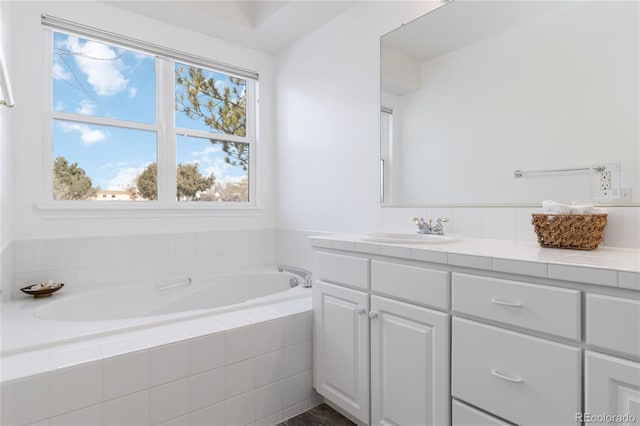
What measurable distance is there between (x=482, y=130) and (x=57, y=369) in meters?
2.06

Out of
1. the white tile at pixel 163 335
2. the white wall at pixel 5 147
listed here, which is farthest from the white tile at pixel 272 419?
the white wall at pixel 5 147

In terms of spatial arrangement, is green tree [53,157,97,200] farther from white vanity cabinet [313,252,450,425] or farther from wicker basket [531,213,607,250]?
wicker basket [531,213,607,250]

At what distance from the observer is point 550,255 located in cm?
113

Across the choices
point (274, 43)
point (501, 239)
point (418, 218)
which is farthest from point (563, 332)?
point (274, 43)

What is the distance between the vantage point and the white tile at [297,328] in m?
1.73

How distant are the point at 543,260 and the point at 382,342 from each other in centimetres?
72

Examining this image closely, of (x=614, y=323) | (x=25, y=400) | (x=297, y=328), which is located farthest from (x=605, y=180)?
(x=25, y=400)

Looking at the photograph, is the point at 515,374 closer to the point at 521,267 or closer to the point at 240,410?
the point at 521,267

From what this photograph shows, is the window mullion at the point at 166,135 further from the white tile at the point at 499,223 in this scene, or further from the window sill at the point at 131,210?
the white tile at the point at 499,223

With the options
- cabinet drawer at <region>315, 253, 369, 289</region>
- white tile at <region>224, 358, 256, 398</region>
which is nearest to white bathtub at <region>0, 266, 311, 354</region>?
white tile at <region>224, 358, 256, 398</region>

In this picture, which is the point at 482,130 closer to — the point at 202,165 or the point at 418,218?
the point at 418,218

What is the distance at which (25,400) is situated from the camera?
43.9 inches

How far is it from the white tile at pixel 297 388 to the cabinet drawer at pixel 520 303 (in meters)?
0.97

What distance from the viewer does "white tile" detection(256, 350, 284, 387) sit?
162cm
